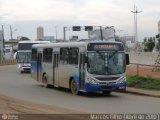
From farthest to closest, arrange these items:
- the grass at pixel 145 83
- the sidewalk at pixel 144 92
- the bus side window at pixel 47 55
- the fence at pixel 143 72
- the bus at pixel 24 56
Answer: the bus at pixel 24 56 < the fence at pixel 143 72 < the bus side window at pixel 47 55 < the grass at pixel 145 83 < the sidewalk at pixel 144 92

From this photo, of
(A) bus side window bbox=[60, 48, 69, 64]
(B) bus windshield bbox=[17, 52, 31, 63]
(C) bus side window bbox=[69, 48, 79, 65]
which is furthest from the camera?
(B) bus windshield bbox=[17, 52, 31, 63]

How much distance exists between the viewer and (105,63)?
23.2 meters

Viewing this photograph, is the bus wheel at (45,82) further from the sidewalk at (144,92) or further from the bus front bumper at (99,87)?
the bus front bumper at (99,87)

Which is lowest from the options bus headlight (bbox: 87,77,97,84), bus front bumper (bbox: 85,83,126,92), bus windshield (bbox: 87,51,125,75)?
bus front bumper (bbox: 85,83,126,92)

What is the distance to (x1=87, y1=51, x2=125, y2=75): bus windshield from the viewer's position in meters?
23.1

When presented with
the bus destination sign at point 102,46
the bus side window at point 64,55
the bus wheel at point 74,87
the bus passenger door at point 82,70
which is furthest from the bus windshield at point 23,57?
the bus destination sign at point 102,46

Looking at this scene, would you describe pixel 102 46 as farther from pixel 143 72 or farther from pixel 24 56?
pixel 24 56

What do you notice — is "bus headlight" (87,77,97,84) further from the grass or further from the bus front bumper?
the grass

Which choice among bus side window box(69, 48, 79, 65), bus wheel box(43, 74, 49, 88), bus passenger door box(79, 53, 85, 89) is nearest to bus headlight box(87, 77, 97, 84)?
bus passenger door box(79, 53, 85, 89)

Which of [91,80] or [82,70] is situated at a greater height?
[82,70]

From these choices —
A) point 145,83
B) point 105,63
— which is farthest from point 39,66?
point 105,63

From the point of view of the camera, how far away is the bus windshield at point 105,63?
23141mm

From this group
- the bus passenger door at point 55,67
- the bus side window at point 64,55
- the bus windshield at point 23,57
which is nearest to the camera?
the bus side window at point 64,55

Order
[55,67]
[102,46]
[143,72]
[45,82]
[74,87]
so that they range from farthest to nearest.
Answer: [143,72], [45,82], [55,67], [74,87], [102,46]
